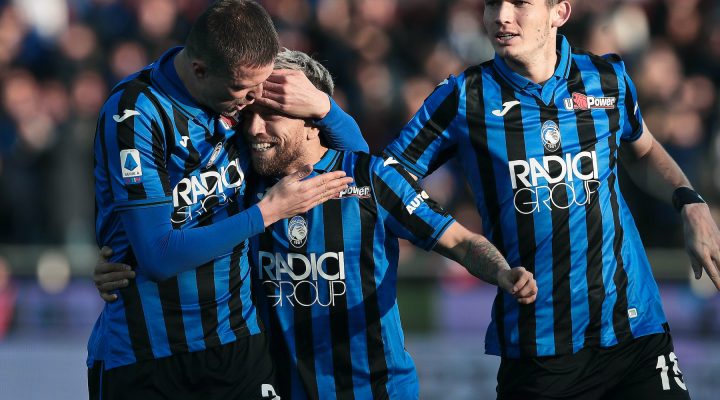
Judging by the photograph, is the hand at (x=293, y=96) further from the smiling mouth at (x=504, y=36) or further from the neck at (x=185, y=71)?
the smiling mouth at (x=504, y=36)

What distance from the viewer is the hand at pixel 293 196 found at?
13.9 feet

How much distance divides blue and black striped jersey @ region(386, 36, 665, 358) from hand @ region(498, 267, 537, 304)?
1.91ft

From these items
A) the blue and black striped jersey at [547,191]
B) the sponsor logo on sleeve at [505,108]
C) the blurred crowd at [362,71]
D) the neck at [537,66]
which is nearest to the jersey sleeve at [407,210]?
the blue and black striped jersey at [547,191]

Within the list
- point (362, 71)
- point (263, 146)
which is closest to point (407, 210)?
point (263, 146)

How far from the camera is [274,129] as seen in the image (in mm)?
4453

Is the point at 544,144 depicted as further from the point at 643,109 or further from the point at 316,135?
the point at 643,109

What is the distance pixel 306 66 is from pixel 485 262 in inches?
44.8

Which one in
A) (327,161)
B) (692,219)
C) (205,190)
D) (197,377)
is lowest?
(197,377)

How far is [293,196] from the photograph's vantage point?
167 inches

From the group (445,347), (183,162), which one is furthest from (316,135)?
(445,347)

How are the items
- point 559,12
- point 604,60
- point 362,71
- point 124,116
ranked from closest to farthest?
point 124,116, point 559,12, point 604,60, point 362,71

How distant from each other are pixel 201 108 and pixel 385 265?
99 cm

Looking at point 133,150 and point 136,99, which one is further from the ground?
point 136,99

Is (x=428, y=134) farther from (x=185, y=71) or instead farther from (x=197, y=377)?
(x=197, y=377)
